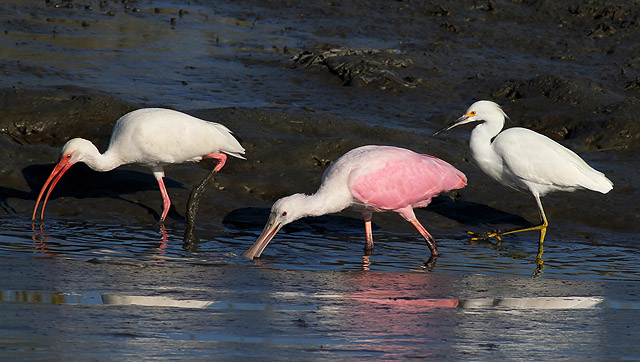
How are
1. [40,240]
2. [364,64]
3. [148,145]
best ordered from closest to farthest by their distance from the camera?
[40,240] → [148,145] → [364,64]

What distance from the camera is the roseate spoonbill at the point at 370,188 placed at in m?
7.61

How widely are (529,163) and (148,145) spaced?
3.47 meters

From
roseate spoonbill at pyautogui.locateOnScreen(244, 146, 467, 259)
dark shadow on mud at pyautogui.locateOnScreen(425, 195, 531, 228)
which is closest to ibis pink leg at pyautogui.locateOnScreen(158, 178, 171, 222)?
roseate spoonbill at pyautogui.locateOnScreen(244, 146, 467, 259)

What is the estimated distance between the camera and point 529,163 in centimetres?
932

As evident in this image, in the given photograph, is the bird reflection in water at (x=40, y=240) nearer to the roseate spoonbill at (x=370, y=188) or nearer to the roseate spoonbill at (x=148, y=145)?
the roseate spoonbill at (x=148, y=145)

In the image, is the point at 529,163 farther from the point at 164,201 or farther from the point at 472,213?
the point at 164,201

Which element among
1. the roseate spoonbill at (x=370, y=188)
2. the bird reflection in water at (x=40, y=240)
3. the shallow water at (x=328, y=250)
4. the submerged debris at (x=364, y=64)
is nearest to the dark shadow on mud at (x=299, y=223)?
the shallow water at (x=328, y=250)

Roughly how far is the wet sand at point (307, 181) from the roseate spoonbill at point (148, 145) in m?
0.43

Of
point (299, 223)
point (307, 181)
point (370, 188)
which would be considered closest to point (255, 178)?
point (307, 181)

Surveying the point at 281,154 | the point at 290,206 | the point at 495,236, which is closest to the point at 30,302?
the point at 290,206

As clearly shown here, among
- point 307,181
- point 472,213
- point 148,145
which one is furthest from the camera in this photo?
point 307,181

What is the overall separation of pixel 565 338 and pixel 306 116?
7080mm

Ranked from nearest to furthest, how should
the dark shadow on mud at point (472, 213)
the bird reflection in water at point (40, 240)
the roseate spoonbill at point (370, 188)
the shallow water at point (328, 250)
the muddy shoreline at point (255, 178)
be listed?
the bird reflection in water at point (40, 240), the shallow water at point (328, 250), the roseate spoonbill at point (370, 188), the muddy shoreline at point (255, 178), the dark shadow on mud at point (472, 213)

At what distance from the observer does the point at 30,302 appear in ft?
17.8
